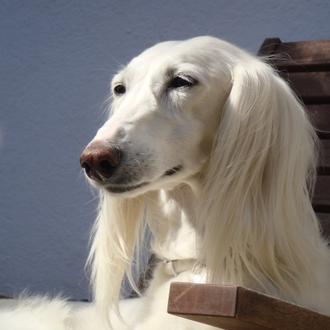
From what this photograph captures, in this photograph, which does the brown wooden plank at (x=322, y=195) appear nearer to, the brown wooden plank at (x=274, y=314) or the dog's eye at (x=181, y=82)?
the dog's eye at (x=181, y=82)

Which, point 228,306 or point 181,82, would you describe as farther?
point 181,82

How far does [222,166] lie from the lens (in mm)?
1463

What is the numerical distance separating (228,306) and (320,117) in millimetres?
1328

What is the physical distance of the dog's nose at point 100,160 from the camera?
4.24 ft

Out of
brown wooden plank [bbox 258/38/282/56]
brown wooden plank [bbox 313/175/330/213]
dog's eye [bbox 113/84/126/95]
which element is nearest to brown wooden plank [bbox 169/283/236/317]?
dog's eye [bbox 113/84/126/95]

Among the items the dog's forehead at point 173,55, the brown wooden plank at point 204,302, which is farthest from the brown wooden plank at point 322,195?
the brown wooden plank at point 204,302

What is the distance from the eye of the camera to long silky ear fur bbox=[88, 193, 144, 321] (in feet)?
5.43

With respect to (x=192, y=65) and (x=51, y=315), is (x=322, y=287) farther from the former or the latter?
(x=51, y=315)

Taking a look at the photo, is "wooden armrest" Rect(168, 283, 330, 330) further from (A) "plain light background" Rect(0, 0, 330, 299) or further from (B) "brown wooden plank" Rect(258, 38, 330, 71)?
(A) "plain light background" Rect(0, 0, 330, 299)

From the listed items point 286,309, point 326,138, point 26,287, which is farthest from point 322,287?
point 26,287

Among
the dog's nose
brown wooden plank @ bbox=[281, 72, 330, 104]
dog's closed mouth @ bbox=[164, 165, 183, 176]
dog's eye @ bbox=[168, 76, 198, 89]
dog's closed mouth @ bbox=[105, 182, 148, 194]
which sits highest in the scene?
Answer: dog's eye @ bbox=[168, 76, 198, 89]

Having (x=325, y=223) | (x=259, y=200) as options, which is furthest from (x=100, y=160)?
(x=325, y=223)

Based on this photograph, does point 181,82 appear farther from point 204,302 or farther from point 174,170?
point 204,302

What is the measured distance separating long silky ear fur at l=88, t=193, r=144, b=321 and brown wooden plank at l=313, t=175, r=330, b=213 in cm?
55
